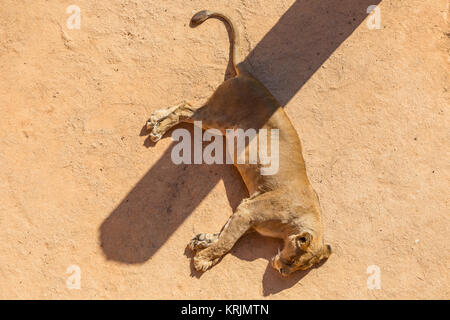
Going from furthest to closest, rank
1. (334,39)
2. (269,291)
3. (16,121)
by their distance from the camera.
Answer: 1. (334,39)
2. (16,121)
3. (269,291)

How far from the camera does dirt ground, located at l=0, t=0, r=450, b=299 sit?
4926mm

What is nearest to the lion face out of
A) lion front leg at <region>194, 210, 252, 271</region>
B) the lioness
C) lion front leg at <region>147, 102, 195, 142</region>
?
the lioness

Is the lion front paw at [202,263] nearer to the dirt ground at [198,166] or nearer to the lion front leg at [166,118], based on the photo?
the dirt ground at [198,166]

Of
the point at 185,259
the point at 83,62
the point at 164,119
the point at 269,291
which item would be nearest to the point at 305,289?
the point at 269,291

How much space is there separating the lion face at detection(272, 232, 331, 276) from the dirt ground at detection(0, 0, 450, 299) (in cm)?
19

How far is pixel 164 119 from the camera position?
521cm

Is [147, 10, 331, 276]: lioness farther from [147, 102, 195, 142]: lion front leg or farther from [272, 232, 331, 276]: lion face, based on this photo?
[147, 102, 195, 142]: lion front leg

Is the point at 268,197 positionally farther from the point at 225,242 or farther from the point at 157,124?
the point at 157,124

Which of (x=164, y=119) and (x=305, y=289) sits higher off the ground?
(x=164, y=119)

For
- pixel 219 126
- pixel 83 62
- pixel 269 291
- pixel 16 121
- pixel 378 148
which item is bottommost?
pixel 269 291

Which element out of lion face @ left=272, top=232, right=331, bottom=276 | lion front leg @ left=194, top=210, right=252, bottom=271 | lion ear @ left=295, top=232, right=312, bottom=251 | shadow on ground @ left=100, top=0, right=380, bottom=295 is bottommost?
lion face @ left=272, top=232, right=331, bottom=276

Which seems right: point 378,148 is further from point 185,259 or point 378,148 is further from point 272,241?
point 185,259

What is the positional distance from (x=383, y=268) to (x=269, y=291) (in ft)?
4.31

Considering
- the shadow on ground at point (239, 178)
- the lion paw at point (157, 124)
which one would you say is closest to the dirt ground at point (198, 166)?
the shadow on ground at point (239, 178)
